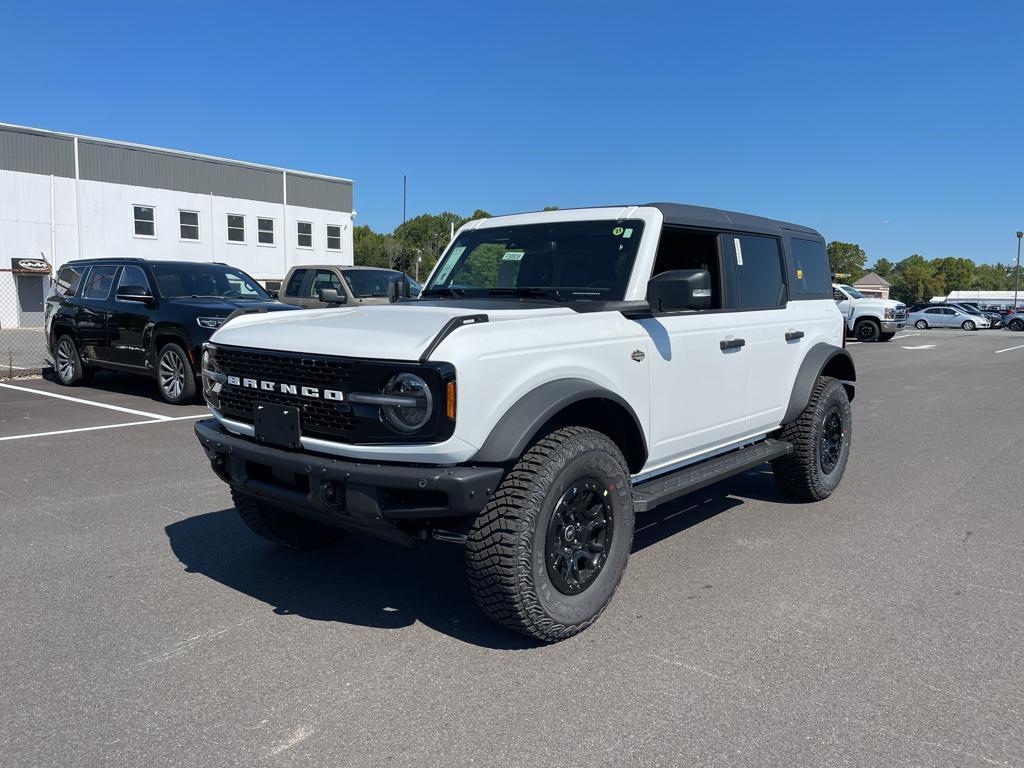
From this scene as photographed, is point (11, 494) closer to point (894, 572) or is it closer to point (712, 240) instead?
point (712, 240)

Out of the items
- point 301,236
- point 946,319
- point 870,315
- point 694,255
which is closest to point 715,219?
point 694,255

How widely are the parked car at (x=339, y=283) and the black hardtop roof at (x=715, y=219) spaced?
8.24m

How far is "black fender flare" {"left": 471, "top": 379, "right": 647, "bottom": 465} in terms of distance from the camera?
10.1 ft

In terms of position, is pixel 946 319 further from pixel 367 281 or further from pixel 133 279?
pixel 133 279

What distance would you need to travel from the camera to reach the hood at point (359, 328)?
Answer: 312cm

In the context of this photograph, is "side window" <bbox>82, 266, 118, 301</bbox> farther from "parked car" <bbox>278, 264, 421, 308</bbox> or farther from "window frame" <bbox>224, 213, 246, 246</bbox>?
"window frame" <bbox>224, 213, 246, 246</bbox>

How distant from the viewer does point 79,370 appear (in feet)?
38.0

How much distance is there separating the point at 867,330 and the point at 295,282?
63.7 ft

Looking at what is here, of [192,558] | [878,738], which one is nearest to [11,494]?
[192,558]

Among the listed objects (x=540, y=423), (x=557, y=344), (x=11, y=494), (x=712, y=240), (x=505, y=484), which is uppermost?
(x=712, y=240)

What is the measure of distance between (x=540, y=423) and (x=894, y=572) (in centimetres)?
241

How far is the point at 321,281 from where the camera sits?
1398cm

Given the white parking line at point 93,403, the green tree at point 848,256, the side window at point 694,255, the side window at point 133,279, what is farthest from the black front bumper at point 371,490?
the green tree at point 848,256

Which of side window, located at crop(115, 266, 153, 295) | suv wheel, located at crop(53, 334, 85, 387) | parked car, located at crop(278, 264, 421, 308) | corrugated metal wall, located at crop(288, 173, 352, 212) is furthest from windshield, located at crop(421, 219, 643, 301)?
corrugated metal wall, located at crop(288, 173, 352, 212)
